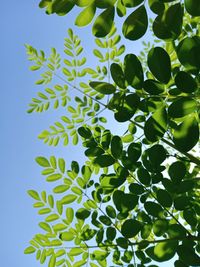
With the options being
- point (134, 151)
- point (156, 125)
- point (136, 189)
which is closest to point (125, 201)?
point (136, 189)

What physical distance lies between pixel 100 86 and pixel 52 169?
1.25m

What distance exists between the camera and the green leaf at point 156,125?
4.65 ft

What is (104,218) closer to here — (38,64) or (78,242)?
(78,242)

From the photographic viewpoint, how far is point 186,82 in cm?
137

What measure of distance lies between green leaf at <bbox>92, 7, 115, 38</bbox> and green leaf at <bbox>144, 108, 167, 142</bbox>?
Answer: 377 millimetres

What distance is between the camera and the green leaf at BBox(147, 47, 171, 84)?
129 centimetres

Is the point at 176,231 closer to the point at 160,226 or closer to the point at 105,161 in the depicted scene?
the point at 160,226

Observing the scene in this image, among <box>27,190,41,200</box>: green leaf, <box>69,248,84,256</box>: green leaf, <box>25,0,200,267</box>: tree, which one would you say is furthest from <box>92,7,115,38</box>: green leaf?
<box>27,190,41,200</box>: green leaf

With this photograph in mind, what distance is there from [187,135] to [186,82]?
0.22 meters

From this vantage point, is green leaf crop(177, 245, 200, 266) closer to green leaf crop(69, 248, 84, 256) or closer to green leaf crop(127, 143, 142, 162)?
green leaf crop(127, 143, 142, 162)

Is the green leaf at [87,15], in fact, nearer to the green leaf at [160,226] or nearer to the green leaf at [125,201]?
the green leaf at [125,201]

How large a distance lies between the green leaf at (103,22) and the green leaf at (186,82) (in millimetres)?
324

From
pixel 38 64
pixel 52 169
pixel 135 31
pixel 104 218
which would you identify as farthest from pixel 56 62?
pixel 135 31

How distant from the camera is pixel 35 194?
99.6 inches
